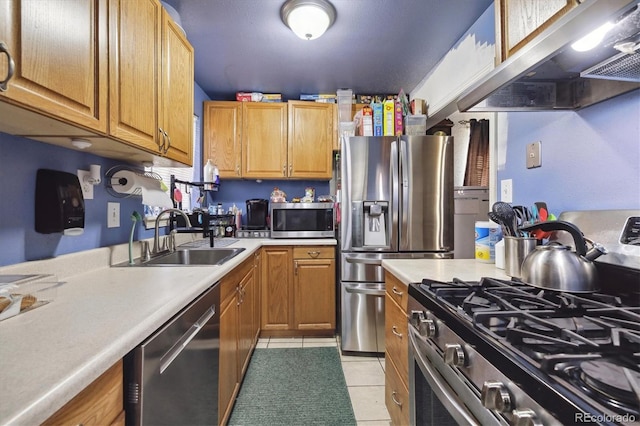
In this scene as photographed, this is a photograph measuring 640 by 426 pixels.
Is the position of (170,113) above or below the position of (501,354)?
above

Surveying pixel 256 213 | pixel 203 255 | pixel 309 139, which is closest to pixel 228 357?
pixel 203 255

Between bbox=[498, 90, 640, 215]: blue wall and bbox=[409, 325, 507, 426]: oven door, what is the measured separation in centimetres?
88

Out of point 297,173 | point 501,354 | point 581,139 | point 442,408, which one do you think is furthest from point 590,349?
point 297,173

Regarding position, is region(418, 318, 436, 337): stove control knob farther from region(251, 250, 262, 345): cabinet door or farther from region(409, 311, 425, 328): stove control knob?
region(251, 250, 262, 345): cabinet door

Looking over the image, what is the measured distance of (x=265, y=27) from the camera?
2.05 meters

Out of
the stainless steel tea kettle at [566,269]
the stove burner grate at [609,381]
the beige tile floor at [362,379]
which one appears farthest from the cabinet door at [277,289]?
the stove burner grate at [609,381]

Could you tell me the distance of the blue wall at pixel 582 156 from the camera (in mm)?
1022

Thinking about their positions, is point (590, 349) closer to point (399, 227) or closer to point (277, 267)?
point (399, 227)

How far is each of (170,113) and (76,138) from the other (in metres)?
0.51

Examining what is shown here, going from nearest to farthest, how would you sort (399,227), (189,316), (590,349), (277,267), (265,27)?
(590,349)
(189,316)
(265,27)
(399,227)
(277,267)

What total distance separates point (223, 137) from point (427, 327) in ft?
9.00

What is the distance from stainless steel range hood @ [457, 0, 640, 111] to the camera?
0.67 metres

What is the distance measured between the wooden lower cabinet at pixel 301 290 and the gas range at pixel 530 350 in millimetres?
1604

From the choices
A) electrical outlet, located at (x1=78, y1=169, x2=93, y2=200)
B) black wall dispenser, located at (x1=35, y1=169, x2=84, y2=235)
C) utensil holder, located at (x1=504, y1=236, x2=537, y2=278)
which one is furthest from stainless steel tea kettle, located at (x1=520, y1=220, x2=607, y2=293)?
electrical outlet, located at (x1=78, y1=169, x2=93, y2=200)
